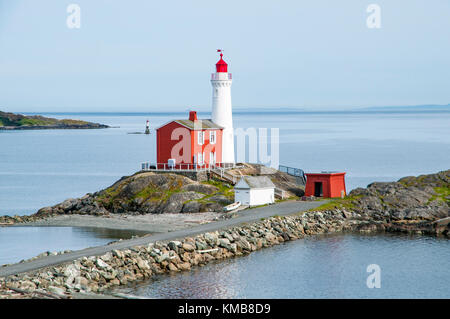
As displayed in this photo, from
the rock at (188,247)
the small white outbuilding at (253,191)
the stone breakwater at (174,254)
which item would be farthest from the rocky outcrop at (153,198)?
the rock at (188,247)

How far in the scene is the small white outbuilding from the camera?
1686 inches

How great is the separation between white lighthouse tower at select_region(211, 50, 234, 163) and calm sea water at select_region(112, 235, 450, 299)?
50.1 ft

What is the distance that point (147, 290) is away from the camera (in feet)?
86.0

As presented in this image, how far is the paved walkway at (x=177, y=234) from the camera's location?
27.2 m

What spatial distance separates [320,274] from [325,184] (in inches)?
597

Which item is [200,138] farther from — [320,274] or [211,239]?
[320,274]

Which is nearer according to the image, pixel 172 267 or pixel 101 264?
pixel 101 264

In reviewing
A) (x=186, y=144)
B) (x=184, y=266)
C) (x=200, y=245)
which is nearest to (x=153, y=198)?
(x=186, y=144)

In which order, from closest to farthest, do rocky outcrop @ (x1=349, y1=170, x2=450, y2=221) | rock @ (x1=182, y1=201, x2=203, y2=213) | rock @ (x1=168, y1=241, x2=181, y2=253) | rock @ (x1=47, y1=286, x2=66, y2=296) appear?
rock @ (x1=47, y1=286, x2=66, y2=296) < rock @ (x1=168, y1=241, x2=181, y2=253) < rocky outcrop @ (x1=349, y1=170, x2=450, y2=221) < rock @ (x1=182, y1=201, x2=203, y2=213)

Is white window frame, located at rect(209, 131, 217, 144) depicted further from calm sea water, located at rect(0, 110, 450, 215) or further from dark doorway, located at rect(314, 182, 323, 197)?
calm sea water, located at rect(0, 110, 450, 215)

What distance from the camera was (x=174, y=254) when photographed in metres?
30.0

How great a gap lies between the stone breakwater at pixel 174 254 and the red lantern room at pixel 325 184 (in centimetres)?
347

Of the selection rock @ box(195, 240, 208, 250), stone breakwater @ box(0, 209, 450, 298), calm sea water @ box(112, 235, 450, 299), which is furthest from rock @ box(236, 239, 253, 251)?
rock @ box(195, 240, 208, 250)
